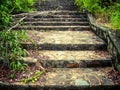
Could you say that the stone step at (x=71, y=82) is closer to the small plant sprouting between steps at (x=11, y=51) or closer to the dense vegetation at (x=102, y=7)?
the small plant sprouting between steps at (x=11, y=51)

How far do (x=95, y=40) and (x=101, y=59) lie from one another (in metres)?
1.36

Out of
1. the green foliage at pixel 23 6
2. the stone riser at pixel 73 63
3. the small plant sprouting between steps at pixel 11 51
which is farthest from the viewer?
the green foliage at pixel 23 6

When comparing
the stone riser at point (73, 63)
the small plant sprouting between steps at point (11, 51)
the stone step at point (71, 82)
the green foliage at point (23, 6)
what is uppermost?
the green foliage at point (23, 6)

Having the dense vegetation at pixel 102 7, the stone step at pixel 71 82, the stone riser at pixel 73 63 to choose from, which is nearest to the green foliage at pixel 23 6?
the dense vegetation at pixel 102 7

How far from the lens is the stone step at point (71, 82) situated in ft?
13.6

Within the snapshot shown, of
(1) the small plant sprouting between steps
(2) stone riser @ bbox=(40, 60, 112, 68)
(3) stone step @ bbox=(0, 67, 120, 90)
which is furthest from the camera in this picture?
(2) stone riser @ bbox=(40, 60, 112, 68)

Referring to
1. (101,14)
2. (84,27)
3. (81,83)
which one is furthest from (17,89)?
(101,14)

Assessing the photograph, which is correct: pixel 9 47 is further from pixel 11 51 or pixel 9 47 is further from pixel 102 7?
pixel 102 7

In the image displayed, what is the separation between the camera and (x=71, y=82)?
4.30 meters

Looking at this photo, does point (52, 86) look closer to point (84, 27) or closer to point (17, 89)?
point (17, 89)

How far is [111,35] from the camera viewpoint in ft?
18.4

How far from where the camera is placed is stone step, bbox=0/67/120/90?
415 centimetres

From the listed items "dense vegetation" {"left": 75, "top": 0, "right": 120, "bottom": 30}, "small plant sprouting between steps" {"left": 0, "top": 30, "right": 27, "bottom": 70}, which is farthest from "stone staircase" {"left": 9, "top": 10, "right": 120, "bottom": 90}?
"dense vegetation" {"left": 75, "top": 0, "right": 120, "bottom": 30}

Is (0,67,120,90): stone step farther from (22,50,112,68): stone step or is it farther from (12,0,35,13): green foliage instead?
(12,0,35,13): green foliage
